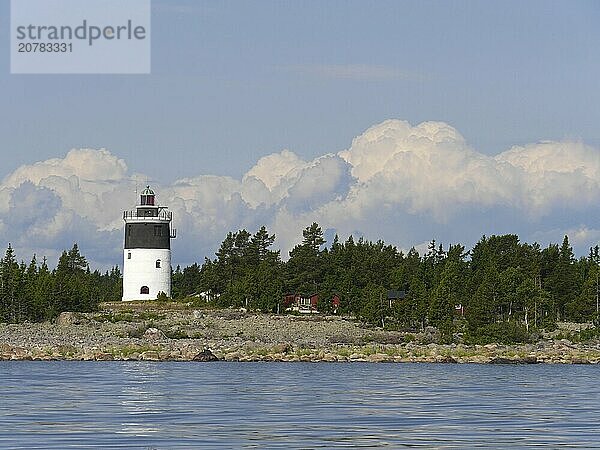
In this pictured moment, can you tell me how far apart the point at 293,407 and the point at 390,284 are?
61484 mm

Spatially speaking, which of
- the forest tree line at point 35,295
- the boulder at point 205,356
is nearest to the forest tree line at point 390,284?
the forest tree line at point 35,295

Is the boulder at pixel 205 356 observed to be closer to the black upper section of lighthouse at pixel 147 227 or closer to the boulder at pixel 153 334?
the boulder at pixel 153 334

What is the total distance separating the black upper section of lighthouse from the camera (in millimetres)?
95562

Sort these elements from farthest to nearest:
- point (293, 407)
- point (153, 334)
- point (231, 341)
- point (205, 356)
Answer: point (153, 334)
point (231, 341)
point (205, 356)
point (293, 407)

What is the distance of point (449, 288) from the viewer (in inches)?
3191

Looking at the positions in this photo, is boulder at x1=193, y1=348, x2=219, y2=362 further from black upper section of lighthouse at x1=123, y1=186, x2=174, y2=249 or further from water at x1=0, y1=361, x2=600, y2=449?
black upper section of lighthouse at x1=123, y1=186, x2=174, y2=249

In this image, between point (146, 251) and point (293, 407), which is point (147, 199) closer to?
point (146, 251)

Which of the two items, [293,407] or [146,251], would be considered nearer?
[293,407]

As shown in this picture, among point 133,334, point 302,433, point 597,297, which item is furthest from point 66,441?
point 597,297

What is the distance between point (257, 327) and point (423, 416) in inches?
1930

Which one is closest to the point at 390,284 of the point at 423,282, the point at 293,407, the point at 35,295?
the point at 423,282

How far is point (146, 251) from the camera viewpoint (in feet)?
313

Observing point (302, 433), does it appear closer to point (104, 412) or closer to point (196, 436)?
point (196, 436)

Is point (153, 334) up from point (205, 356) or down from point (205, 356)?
up
